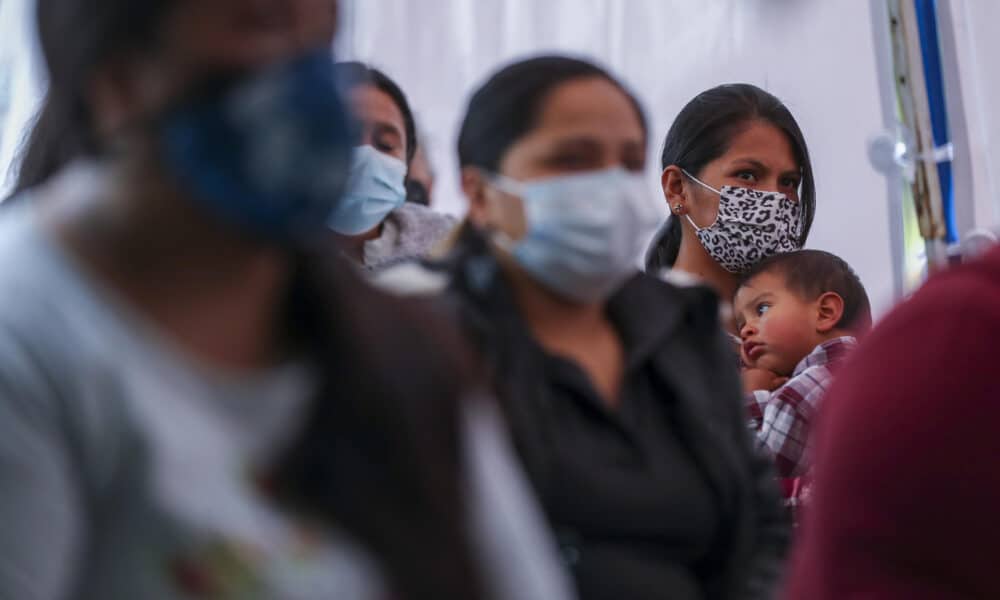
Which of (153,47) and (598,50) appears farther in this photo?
(598,50)

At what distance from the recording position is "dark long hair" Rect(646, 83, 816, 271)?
10.6 ft

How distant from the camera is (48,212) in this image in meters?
0.95

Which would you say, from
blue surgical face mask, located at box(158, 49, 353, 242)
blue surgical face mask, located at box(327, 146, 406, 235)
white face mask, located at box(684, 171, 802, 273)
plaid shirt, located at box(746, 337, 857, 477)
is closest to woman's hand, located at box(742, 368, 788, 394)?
white face mask, located at box(684, 171, 802, 273)

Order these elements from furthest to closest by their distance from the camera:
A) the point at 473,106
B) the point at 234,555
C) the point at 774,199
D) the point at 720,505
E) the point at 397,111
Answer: the point at 774,199
the point at 397,111
the point at 473,106
the point at 720,505
the point at 234,555

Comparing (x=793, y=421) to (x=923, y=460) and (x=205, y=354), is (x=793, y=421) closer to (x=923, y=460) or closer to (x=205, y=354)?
(x=923, y=460)

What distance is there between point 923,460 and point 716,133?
180 cm

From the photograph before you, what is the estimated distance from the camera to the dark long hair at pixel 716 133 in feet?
A: 10.6

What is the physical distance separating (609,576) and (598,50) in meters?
2.67

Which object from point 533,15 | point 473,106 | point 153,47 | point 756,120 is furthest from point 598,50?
point 153,47

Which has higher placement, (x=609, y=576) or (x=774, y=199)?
(x=774, y=199)

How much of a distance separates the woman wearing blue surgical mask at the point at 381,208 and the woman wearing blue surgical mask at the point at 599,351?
27.0 inches

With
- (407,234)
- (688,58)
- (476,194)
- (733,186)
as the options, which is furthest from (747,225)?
(476,194)

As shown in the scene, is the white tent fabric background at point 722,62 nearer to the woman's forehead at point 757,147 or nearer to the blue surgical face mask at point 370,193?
the woman's forehead at point 757,147

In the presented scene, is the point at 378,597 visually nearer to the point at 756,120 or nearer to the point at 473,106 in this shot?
the point at 473,106
